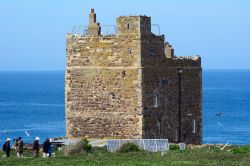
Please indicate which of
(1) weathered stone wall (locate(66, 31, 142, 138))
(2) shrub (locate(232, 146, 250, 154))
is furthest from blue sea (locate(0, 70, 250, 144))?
(2) shrub (locate(232, 146, 250, 154))

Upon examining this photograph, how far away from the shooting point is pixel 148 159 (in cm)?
3894

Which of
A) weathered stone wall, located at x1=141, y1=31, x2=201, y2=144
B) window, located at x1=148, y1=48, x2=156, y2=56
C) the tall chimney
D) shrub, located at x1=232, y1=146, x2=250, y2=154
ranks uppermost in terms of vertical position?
the tall chimney

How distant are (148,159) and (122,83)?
11.0 meters

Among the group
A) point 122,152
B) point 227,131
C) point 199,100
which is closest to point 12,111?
point 227,131

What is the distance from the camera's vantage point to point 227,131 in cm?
10094

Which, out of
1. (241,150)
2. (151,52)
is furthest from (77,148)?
(151,52)

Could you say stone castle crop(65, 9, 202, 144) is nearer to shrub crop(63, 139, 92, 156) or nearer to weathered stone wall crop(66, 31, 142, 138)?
weathered stone wall crop(66, 31, 142, 138)

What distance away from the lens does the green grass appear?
37.8 m

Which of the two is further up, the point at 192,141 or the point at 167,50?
the point at 167,50

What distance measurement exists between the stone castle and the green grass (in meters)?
6.61

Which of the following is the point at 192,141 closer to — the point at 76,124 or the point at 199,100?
the point at 199,100

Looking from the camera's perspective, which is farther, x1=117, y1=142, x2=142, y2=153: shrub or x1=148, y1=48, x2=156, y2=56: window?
x1=148, y1=48, x2=156, y2=56: window

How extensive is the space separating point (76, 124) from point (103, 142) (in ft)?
8.75

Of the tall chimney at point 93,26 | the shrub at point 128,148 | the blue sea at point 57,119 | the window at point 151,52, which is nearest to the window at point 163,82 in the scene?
the window at point 151,52
